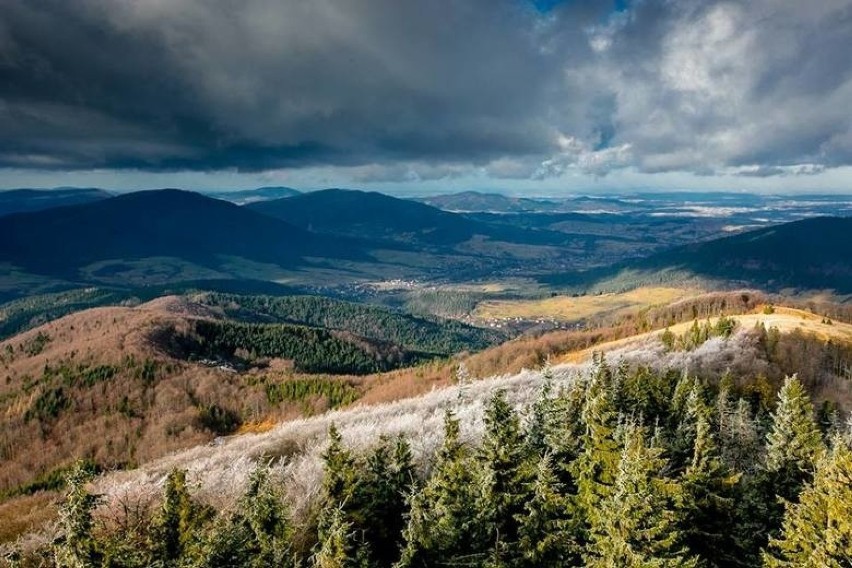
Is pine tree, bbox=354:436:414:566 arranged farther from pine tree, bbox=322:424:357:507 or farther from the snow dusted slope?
the snow dusted slope

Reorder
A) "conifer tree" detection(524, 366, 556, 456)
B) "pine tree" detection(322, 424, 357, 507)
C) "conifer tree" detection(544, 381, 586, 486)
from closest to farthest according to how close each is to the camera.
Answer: "pine tree" detection(322, 424, 357, 507) → "conifer tree" detection(544, 381, 586, 486) → "conifer tree" detection(524, 366, 556, 456)

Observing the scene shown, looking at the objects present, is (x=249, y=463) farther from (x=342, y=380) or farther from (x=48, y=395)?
(x=48, y=395)

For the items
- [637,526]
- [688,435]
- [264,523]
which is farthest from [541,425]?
[264,523]

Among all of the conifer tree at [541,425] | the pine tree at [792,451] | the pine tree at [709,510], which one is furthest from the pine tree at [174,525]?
the pine tree at [792,451]

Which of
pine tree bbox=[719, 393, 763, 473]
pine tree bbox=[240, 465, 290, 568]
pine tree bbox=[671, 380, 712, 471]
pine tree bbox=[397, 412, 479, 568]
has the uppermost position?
pine tree bbox=[240, 465, 290, 568]

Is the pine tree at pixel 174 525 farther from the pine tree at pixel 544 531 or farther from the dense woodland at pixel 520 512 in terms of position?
the pine tree at pixel 544 531

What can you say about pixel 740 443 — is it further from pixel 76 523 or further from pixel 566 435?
pixel 76 523

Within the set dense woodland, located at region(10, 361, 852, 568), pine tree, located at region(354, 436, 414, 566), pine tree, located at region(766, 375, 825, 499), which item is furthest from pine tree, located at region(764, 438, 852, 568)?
pine tree, located at region(354, 436, 414, 566)
